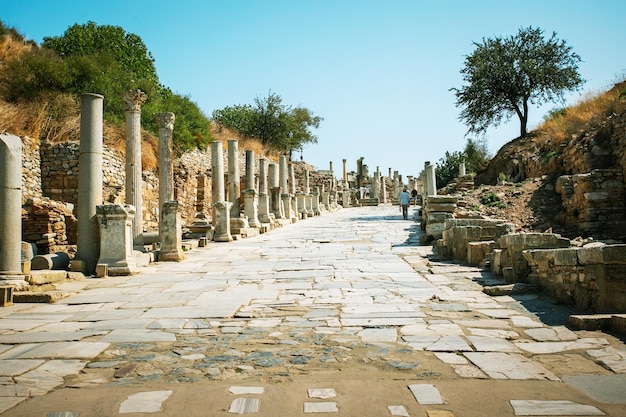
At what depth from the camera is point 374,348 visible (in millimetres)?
4355

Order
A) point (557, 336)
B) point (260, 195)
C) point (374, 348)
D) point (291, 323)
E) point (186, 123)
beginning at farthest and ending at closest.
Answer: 1. point (186, 123)
2. point (260, 195)
3. point (291, 323)
4. point (557, 336)
5. point (374, 348)

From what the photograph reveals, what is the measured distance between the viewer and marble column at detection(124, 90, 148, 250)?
1125cm

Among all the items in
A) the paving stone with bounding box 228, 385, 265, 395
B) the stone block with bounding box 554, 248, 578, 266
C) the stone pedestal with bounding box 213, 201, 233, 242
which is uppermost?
the stone pedestal with bounding box 213, 201, 233, 242

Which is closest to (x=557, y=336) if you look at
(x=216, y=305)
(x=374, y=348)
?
(x=374, y=348)

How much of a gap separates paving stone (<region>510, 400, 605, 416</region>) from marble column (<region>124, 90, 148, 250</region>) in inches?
384

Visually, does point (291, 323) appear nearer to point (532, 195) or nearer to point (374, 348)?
point (374, 348)

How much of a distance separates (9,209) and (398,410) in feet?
21.9

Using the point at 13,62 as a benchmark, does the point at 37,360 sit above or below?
below

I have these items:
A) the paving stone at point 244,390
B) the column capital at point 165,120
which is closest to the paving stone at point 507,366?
the paving stone at point 244,390

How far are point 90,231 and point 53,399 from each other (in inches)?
254

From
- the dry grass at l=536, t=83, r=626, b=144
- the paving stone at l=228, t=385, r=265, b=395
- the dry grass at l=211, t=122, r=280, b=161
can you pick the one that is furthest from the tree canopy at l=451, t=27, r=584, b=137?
the paving stone at l=228, t=385, r=265, b=395

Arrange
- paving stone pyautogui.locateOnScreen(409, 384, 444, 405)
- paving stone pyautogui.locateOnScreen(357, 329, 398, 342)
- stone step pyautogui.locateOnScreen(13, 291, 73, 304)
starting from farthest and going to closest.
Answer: stone step pyautogui.locateOnScreen(13, 291, 73, 304) < paving stone pyautogui.locateOnScreen(357, 329, 398, 342) < paving stone pyautogui.locateOnScreen(409, 384, 444, 405)

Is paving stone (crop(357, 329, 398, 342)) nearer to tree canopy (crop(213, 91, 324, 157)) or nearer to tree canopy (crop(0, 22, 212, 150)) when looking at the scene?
tree canopy (crop(0, 22, 212, 150))

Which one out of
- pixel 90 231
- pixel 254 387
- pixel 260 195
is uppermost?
pixel 260 195
